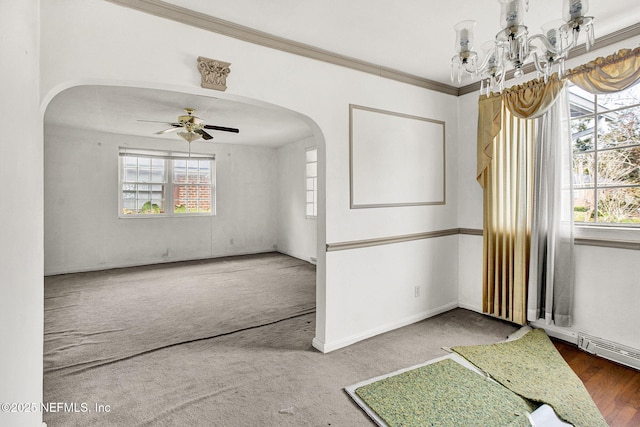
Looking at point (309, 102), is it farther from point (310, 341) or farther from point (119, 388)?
point (119, 388)

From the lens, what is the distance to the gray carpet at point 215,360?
204 cm

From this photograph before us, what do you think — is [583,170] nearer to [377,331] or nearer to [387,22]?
[387,22]

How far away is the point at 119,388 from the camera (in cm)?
229

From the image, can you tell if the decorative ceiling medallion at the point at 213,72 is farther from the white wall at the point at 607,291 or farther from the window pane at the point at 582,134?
the window pane at the point at 582,134

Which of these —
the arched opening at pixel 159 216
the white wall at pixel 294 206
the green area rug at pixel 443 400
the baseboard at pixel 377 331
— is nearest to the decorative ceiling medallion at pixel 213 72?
the arched opening at pixel 159 216

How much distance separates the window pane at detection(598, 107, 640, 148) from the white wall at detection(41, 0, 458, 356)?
1.33 metres

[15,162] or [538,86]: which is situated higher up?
[538,86]

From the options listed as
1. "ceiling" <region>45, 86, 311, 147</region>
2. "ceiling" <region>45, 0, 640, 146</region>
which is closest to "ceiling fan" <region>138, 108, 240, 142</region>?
"ceiling" <region>45, 86, 311, 147</region>

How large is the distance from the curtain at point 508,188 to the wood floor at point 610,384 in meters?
0.55

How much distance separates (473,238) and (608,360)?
1.53 m

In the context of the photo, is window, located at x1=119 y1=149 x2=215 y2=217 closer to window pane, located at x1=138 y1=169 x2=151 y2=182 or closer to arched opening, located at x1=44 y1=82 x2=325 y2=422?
window pane, located at x1=138 y1=169 x2=151 y2=182

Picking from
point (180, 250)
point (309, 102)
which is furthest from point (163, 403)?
point (180, 250)

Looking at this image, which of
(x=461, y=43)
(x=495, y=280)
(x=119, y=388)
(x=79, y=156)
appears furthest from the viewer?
(x=79, y=156)

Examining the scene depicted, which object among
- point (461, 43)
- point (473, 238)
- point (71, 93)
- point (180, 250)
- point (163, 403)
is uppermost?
point (71, 93)
